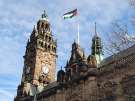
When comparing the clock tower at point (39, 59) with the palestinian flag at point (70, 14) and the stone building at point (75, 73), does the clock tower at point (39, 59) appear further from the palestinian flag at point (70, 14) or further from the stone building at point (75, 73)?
the palestinian flag at point (70, 14)

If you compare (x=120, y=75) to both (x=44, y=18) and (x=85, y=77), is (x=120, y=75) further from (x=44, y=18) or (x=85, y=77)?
(x=44, y=18)

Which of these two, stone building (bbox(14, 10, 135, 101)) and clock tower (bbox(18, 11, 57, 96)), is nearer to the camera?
stone building (bbox(14, 10, 135, 101))

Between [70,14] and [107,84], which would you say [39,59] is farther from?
[107,84]

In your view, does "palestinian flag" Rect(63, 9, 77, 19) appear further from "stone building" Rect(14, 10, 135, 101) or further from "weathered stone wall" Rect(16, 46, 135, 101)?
"weathered stone wall" Rect(16, 46, 135, 101)

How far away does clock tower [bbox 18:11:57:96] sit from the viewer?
208 ft

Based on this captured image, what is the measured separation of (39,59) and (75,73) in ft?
71.3

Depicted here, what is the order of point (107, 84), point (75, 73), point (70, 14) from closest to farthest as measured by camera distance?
point (107, 84), point (75, 73), point (70, 14)

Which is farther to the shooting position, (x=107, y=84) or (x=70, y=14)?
(x=70, y=14)

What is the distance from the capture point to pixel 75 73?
4647cm

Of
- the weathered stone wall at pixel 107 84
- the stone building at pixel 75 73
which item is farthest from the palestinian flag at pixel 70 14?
the weathered stone wall at pixel 107 84

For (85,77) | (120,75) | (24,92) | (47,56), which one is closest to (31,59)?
(47,56)

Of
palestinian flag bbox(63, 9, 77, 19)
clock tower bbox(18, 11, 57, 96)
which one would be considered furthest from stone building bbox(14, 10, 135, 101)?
palestinian flag bbox(63, 9, 77, 19)

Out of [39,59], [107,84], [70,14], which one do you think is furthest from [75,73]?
[39,59]

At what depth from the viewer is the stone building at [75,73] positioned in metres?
36.2
